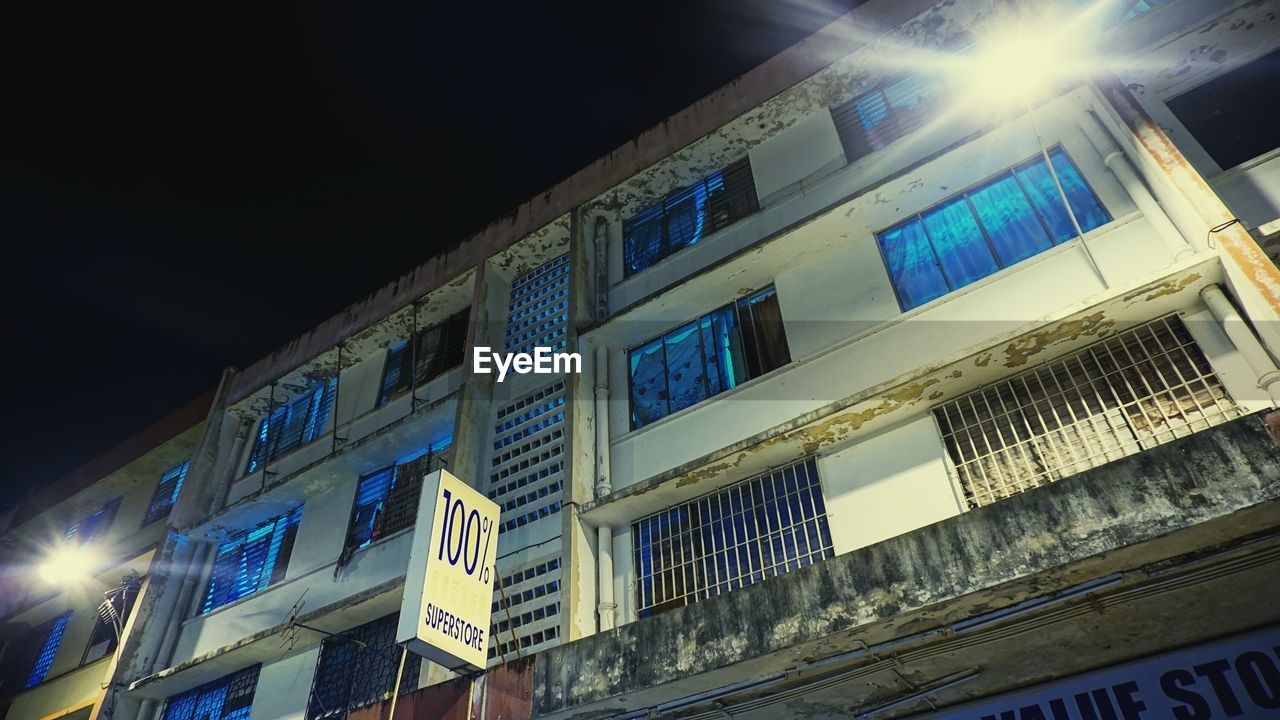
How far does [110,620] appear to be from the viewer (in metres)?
16.9

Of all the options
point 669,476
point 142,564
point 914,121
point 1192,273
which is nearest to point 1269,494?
point 1192,273

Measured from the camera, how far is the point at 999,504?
19.3 feet

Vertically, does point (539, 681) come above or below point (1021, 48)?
below

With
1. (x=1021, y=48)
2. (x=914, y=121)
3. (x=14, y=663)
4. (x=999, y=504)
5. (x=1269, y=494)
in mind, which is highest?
(x=914, y=121)

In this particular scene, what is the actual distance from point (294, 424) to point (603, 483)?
982cm

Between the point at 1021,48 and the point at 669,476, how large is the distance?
6940 millimetres

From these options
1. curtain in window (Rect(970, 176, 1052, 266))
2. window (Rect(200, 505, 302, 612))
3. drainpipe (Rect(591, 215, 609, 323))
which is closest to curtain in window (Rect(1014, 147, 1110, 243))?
curtain in window (Rect(970, 176, 1052, 266))

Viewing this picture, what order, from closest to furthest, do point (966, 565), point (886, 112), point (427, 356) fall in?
1. point (966, 565)
2. point (886, 112)
3. point (427, 356)

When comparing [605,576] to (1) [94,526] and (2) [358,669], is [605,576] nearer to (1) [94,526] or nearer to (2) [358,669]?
(2) [358,669]

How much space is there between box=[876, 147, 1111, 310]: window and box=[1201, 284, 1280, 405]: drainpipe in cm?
162

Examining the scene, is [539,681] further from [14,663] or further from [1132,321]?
[14,663]

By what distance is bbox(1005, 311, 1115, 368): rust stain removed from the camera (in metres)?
7.62

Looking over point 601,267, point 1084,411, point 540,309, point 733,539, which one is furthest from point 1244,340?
point 540,309

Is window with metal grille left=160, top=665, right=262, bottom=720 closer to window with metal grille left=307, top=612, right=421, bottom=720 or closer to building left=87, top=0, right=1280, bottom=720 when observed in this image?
building left=87, top=0, right=1280, bottom=720
